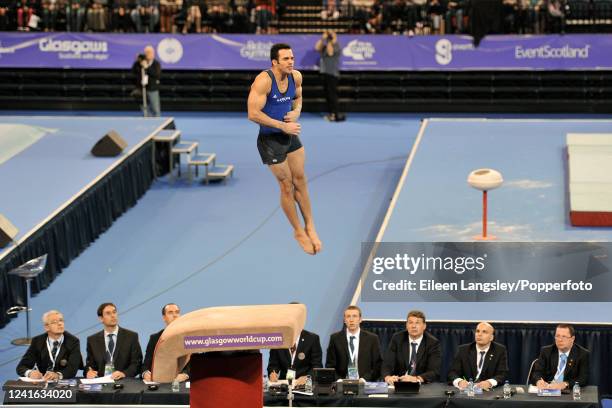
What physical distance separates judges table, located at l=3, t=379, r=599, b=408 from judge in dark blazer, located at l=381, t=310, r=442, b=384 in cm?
44

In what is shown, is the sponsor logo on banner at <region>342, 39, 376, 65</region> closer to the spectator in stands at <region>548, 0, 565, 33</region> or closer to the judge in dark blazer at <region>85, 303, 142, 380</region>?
the spectator in stands at <region>548, 0, 565, 33</region>

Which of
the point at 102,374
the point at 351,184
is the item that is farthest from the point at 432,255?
the point at 351,184

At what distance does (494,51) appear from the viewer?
23.8 m

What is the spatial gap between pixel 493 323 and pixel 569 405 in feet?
5.74

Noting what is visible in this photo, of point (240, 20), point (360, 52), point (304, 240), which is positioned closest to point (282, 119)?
point (304, 240)

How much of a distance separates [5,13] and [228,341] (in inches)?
887

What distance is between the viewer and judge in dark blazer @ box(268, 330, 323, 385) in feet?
32.6

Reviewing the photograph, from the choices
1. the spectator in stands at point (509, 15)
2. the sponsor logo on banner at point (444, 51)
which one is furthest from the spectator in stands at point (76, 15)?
the spectator in stands at point (509, 15)

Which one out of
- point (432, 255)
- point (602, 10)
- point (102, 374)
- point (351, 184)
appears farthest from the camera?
point (602, 10)

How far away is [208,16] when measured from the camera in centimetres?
2508

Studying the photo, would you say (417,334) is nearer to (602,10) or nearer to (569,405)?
(569,405)

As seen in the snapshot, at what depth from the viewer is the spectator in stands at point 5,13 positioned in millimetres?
24733

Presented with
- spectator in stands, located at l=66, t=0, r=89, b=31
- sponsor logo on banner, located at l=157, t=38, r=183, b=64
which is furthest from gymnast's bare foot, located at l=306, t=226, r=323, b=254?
spectator in stands, located at l=66, t=0, r=89, b=31

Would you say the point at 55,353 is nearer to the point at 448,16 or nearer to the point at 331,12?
the point at 448,16
